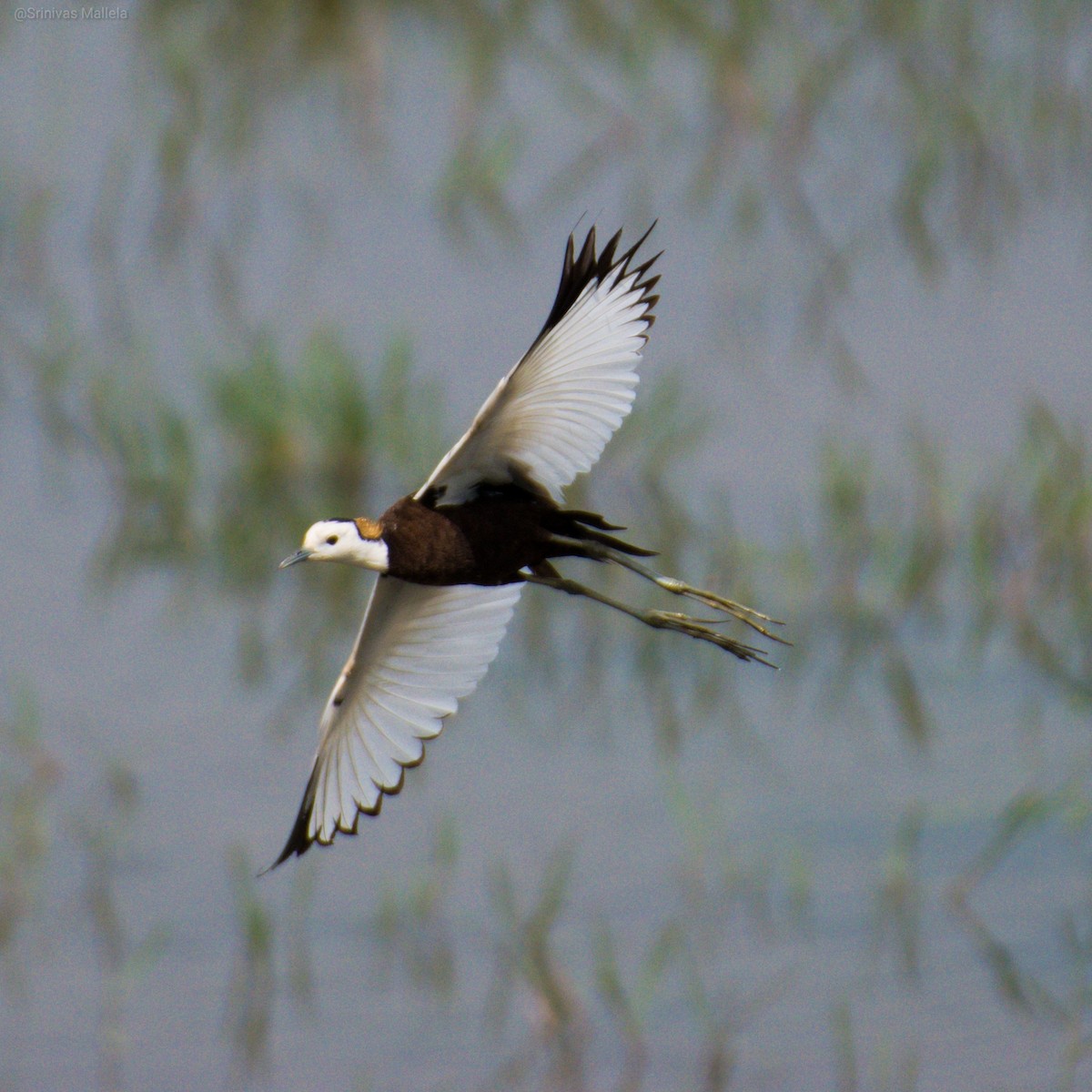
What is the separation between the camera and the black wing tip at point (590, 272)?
2.52 meters

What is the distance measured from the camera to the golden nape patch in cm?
242


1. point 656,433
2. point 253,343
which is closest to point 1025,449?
point 656,433

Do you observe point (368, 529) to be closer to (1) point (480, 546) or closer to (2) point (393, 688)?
(1) point (480, 546)

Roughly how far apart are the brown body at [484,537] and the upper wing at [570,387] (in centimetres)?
4

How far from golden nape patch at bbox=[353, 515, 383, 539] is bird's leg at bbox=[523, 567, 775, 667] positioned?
0.21 m

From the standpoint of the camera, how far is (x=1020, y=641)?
6070mm

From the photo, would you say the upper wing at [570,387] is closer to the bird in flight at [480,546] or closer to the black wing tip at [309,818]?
the bird in flight at [480,546]

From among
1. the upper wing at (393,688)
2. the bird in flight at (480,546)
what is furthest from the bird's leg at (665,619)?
the upper wing at (393,688)

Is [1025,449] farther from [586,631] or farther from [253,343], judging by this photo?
[253,343]

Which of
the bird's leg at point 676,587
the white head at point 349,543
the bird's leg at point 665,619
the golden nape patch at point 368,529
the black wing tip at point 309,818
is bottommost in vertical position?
the black wing tip at point 309,818

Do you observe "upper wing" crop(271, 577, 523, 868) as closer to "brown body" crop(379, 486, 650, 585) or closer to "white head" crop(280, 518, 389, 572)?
"brown body" crop(379, 486, 650, 585)

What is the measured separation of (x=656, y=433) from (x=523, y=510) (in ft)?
13.0

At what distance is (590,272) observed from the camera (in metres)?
2.57

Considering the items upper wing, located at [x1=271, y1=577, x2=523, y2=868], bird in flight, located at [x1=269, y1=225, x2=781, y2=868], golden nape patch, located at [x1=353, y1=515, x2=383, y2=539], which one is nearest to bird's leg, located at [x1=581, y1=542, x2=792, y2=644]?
bird in flight, located at [x1=269, y1=225, x2=781, y2=868]
